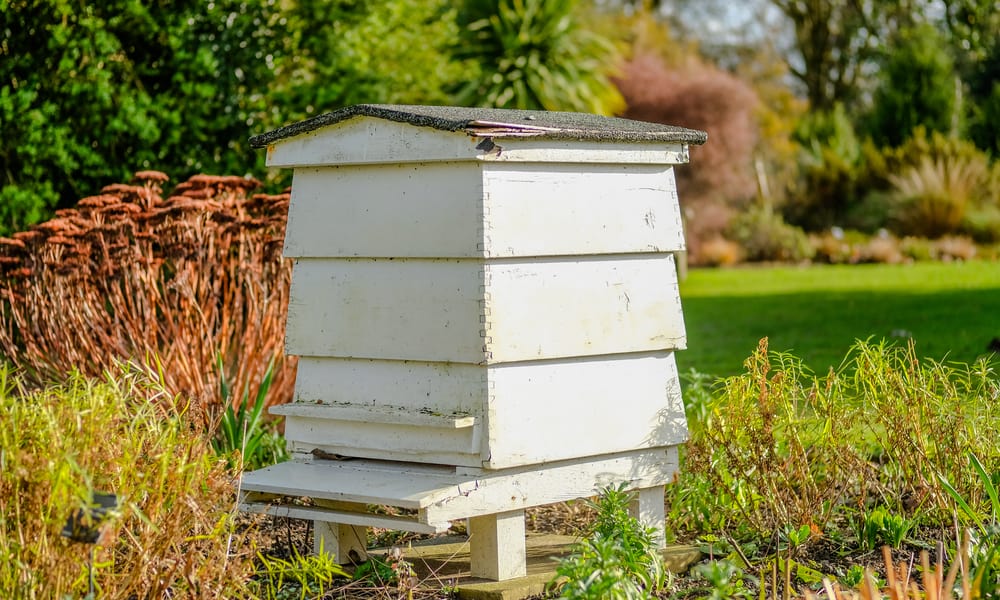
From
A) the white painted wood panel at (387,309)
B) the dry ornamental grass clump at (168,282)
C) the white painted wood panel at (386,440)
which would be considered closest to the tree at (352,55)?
the dry ornamental grass clump at (168,282)

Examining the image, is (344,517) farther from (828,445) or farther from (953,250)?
(953,250)

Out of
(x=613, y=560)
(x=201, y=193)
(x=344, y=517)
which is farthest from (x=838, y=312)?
(x=613, y=560)

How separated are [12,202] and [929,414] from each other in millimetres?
6056

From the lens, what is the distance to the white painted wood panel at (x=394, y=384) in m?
3.16

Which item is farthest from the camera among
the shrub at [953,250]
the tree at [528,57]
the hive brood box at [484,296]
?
the shrub at [953,250]

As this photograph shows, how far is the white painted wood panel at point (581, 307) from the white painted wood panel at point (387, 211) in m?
0.18

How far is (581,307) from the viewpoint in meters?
3.28

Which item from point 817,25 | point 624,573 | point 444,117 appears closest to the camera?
point 624,573

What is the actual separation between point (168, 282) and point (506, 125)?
2.86 meters

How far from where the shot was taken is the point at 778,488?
3674 millimetres

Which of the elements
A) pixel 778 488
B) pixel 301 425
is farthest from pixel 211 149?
pixel 778 488

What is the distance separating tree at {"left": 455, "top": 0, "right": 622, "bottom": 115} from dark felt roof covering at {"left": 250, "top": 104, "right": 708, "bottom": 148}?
1024 centimetres

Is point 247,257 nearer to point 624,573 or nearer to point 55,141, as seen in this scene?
point 55,141

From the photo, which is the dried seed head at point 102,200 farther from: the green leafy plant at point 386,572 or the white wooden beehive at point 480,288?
the green leafy plant at point 386,572
